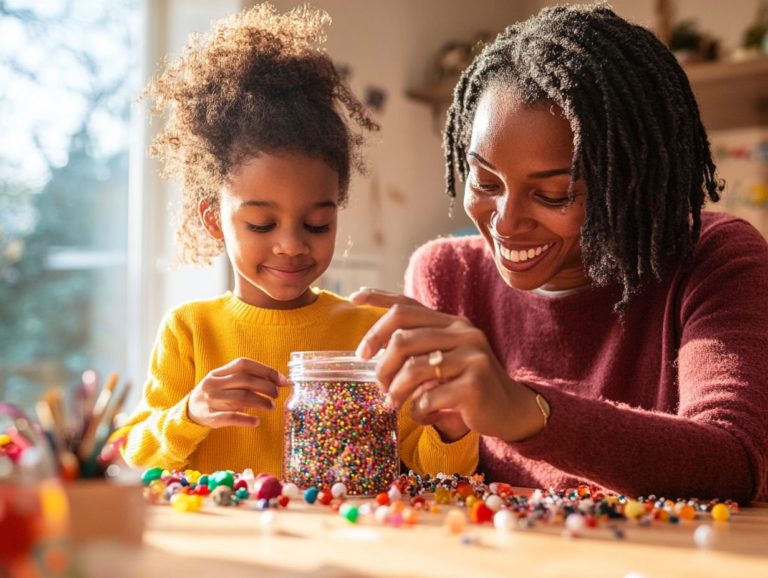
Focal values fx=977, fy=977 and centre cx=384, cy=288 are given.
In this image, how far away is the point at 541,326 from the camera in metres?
1.54

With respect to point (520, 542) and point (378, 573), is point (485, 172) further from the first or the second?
point (378, 573)

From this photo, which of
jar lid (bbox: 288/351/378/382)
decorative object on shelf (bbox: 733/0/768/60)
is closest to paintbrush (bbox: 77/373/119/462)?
jar lid (bbox: 288/351/378/382)

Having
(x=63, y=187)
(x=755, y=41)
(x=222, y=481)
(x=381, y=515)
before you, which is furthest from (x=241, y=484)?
(x=755, y=41)

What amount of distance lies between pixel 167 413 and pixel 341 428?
1.06 ft

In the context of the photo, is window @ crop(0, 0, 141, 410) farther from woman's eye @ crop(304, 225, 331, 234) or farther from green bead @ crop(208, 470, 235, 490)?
green bead @ crop(208, 470, 235, 490)

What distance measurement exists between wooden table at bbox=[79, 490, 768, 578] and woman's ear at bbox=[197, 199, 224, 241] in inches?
26.9

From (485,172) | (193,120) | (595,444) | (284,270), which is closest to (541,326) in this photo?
(485,172)

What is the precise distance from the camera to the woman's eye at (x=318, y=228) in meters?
1.41

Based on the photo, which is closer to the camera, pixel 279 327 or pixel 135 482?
pixel 135 482

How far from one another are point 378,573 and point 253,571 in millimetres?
87

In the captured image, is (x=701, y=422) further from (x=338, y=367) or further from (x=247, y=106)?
(x=247, y=106)

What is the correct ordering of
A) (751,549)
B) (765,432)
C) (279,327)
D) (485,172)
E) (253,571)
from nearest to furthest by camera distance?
(253,571) < (751,549) < (765,432) < (485,172) < (279,327)

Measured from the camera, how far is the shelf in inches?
127

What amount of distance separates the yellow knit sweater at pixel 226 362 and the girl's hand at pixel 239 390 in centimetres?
10
